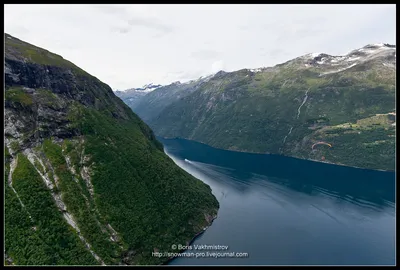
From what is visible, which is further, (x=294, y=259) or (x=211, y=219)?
(x=211, y=219)

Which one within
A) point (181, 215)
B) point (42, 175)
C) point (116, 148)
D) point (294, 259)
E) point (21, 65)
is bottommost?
point (294, 259)

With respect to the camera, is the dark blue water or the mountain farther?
the dark blue water

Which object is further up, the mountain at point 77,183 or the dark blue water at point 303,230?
the mountain at point 77,183

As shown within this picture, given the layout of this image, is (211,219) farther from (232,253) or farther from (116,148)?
(116,148)

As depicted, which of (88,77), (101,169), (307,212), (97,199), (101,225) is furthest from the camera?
(88,77)

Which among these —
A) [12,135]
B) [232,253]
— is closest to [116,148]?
[12,135]

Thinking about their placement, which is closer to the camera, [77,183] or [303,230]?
[77,183]

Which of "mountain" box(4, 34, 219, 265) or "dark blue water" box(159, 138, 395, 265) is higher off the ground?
"mountain" box(4, 34, 219, 265)

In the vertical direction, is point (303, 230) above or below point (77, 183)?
below
